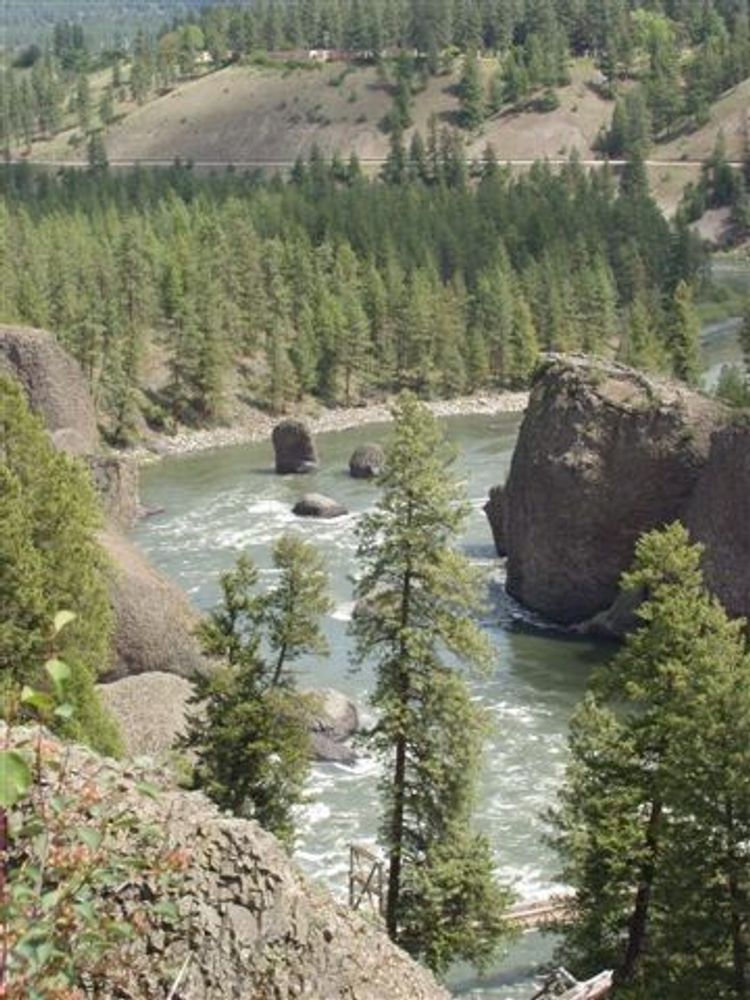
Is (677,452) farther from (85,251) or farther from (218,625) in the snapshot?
(85,251)

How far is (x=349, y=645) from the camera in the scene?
59281mm

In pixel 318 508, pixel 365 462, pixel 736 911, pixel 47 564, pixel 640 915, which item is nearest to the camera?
pixel 736 911

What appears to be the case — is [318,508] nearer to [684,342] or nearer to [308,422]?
[308,422]

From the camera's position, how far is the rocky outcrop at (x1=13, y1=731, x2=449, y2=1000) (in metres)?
14.6

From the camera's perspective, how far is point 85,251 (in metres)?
116

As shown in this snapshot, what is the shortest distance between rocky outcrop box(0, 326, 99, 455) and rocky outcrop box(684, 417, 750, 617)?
108 ft

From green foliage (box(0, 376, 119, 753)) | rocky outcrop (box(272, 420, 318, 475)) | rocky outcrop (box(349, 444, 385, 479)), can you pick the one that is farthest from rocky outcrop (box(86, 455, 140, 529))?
green foliage (box(0, 376, 119, 753))

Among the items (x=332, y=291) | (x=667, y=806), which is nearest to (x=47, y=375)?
(x=332, y=291)

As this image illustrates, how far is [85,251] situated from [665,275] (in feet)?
190

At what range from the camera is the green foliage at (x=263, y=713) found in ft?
109

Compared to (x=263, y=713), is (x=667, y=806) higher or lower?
lower

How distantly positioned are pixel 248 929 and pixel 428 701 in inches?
635

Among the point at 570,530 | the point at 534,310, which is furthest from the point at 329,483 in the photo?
the point at 534,310

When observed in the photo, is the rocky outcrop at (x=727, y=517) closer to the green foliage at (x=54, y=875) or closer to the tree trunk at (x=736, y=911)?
the tree trunk at (x=736, y=911)
